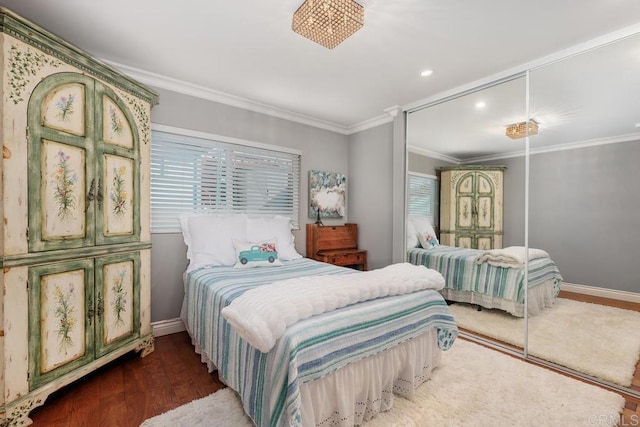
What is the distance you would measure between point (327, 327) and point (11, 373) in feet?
5.60

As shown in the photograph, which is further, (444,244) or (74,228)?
Result: (444,244)

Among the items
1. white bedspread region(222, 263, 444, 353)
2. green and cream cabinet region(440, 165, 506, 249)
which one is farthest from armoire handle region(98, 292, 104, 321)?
green and cream cabinet region(440, 165, 506, 249)

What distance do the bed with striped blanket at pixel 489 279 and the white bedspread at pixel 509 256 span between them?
3 cm

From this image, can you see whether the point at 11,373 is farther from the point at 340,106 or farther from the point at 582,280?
the point at 582,280

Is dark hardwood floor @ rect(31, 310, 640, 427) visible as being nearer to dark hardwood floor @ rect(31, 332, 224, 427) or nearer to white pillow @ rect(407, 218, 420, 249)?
dark hardwood floor @ rect(31, 332, 224, 427)

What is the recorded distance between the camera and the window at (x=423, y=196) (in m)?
3.14

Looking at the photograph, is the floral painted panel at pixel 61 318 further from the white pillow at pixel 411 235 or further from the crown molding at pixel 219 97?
the white pillow at pixel 411 235

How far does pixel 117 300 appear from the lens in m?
2.09

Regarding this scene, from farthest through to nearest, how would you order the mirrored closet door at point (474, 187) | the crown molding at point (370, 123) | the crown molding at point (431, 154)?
1. the crown molding at point (370, 123)
2. the crown molding at point (431, 154)
3. the mirrored closet door at point (474, 187)

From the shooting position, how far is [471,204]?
9.29ft

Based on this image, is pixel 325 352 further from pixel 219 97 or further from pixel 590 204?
pixel 219 97

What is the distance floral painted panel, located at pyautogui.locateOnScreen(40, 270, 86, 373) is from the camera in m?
1.64

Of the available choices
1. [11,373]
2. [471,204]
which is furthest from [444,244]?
[11,373]

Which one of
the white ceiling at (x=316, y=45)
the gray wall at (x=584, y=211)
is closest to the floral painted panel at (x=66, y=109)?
the white ceiling at (x=316, y=45)
